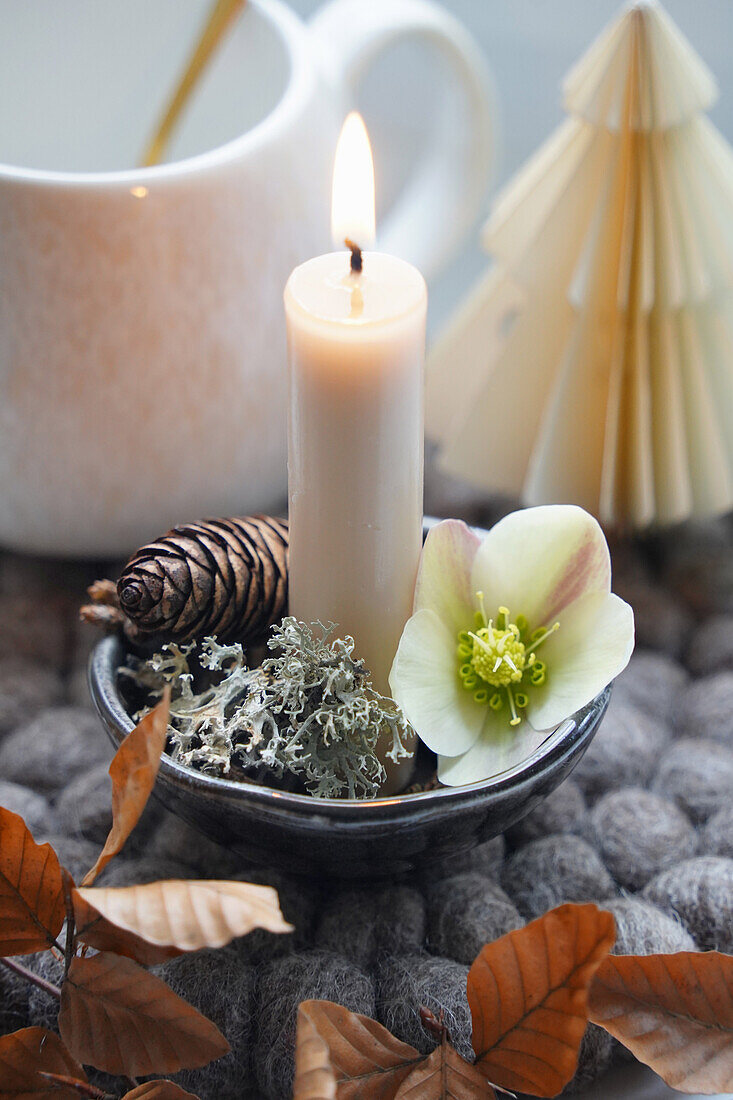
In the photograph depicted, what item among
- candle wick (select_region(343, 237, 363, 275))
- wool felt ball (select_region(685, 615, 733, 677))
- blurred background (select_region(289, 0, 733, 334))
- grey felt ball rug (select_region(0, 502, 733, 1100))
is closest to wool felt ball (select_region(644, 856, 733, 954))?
grey felt ball rug (select_region(0, 502, 733, 1100))

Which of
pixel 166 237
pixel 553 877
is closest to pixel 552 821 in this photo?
pixel 553 877

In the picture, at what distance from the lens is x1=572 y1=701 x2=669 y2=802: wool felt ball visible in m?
0.41

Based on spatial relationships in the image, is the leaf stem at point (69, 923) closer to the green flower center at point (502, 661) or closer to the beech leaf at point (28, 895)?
the beech leaf at point (28, 895)

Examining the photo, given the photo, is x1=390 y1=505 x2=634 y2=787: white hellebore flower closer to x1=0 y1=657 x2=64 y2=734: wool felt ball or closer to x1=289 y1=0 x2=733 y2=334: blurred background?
x1=0 y1=657 x2=64 y2=734: wool felt ball

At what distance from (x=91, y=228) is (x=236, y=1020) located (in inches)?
10.3

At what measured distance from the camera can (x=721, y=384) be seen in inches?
19.1

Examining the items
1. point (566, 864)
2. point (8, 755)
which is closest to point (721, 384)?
point (566, 864)

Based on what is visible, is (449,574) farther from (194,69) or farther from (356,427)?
(194,69)

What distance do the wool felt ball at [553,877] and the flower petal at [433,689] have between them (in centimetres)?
7

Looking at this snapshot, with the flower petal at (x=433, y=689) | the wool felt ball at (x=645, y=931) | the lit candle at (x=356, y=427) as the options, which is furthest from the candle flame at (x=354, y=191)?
the wool felt ball at (x=645, y=931)

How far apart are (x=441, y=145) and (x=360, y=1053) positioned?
41 cm

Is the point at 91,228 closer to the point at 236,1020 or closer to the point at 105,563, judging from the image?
the point at 105,563

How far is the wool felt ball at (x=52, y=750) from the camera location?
1.36 ft

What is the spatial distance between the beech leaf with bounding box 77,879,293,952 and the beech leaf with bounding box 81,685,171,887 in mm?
22
